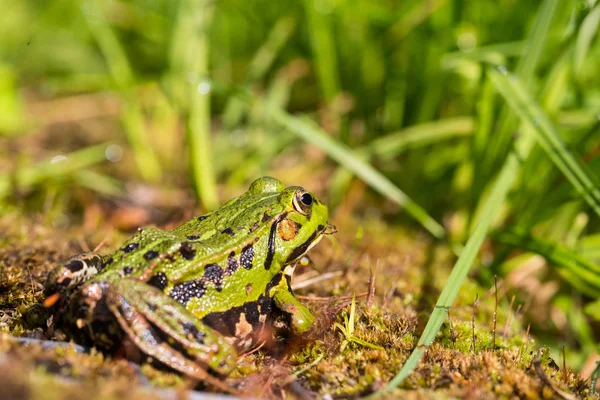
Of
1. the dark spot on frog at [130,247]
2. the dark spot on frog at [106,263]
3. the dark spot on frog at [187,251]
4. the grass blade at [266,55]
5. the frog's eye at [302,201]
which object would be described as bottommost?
the dark spot on frog at [187,251]

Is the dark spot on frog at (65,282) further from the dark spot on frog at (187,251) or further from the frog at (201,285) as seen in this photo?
the dark spot on frog at (187,251)

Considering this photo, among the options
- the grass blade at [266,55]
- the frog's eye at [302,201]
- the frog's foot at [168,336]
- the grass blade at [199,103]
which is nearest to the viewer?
the frog's foot at [168,336]

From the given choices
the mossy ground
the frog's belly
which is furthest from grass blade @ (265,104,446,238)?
the frog's belly

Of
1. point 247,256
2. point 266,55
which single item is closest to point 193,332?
point 247,256

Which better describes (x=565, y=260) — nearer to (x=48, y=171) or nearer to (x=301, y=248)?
(x=301, y=248)

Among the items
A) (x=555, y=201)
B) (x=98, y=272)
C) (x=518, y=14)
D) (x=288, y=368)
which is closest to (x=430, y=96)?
(x=518, y=14)

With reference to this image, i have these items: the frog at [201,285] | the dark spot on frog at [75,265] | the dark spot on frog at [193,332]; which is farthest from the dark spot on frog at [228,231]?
the dark spot on frog at [75,265]

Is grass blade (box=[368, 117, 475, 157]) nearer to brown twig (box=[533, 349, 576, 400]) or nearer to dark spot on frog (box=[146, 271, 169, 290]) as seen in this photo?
brown twig (box=[533, 349, 576, 400])
